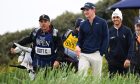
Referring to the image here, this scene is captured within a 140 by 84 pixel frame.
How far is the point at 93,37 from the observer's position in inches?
385

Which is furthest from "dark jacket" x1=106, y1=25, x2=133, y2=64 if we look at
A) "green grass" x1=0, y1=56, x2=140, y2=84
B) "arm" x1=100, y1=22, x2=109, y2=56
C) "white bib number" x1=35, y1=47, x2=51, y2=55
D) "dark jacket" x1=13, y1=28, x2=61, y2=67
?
"green grass" x1=0, y1=56, x2=140, y2=84

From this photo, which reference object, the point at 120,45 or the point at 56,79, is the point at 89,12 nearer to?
the point at 120,45

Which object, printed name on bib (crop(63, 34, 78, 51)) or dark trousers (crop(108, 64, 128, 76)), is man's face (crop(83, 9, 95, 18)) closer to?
printed name on bib (crop(63, 34, 78, 51))

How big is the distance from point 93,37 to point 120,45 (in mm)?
720

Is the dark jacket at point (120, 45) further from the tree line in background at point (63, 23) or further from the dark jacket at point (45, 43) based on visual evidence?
the tree line in background at point (63, 23)

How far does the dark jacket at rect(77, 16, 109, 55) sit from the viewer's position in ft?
32.1

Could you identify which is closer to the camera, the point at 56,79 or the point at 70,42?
the point at 56,79

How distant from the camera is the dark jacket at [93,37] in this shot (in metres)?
9.77

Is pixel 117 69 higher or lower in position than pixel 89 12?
lower

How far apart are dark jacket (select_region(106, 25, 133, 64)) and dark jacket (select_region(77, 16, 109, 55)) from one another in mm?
451

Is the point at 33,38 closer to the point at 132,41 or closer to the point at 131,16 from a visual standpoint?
the point at 132,41

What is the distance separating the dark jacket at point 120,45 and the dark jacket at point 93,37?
17.8 inches

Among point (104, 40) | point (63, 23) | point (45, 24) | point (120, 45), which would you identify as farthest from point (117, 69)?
point (63, 23)

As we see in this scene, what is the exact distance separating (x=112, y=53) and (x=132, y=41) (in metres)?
0.41
